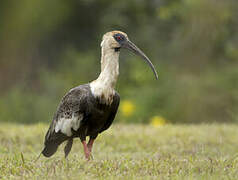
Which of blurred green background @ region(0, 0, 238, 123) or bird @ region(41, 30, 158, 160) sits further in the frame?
blurred green background @ region(0, 0, 238, 123)

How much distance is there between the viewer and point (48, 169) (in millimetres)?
5820

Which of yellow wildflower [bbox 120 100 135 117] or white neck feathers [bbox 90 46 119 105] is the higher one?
yellow wildflower [bbox 120 100 135 117]

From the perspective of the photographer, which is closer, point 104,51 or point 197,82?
point 104,51

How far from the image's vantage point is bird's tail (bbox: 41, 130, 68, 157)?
715cm

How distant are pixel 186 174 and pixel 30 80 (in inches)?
A: 620

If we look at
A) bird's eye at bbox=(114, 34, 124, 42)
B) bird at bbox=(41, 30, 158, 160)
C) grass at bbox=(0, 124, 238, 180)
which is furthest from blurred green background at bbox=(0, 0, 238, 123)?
bird's eye at bbox=(114, 34, 124, 42)

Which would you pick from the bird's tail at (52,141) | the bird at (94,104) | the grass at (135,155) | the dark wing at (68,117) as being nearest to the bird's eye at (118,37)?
the bird at (94,104)

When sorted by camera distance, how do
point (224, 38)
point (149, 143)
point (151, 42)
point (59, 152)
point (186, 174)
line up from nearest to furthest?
point (186, 174)
point (59, 152)
point (149, 143)
point (224, 38)
point (151, 42)

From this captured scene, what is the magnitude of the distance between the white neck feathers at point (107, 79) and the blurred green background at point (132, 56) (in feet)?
34.1

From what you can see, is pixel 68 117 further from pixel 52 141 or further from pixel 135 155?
pixel 135 155

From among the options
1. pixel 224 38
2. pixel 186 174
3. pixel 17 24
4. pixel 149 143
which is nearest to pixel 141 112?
pixel 224 38

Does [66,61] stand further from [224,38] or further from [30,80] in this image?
[224,38]

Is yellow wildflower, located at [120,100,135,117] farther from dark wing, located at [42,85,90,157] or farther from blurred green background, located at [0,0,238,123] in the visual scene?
dark wing, located at [42,85,90,157]

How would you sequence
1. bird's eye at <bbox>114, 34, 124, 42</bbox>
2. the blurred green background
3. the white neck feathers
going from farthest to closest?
the blurred green background < bird's eye at <bbox>114, 34, 124, 42</bbox> < the white neck feathers
